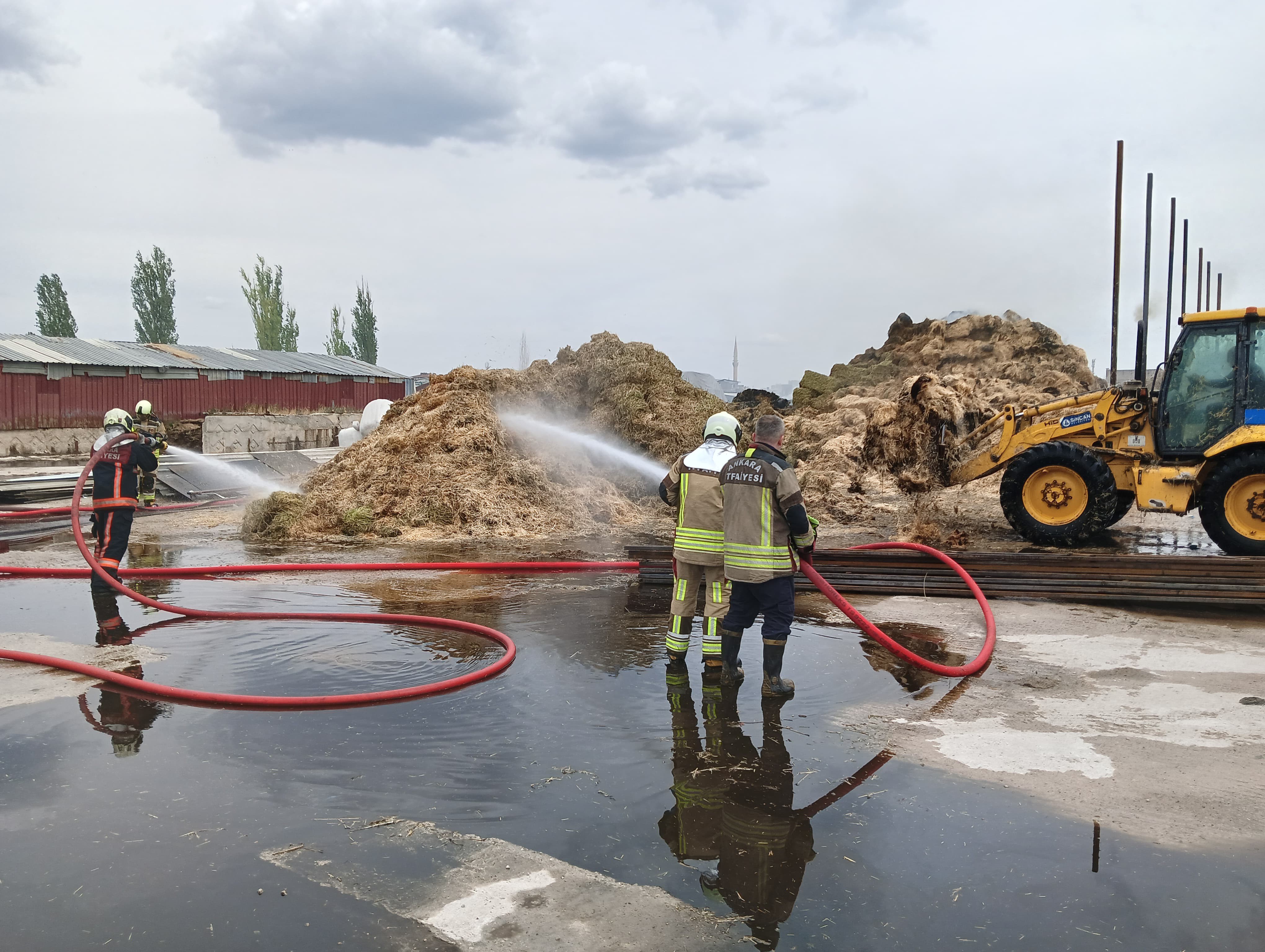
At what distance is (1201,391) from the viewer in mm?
10492

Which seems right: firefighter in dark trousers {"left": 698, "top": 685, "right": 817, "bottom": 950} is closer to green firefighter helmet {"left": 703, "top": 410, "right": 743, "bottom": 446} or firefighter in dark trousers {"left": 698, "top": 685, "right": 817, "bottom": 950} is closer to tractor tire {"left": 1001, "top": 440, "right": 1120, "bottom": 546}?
green firefighter helmet {"left": 703, "top": 410, "right": 743, "bottom": 446}

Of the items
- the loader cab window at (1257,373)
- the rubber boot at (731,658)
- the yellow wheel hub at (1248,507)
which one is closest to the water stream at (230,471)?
the rubber boot at (731,658)

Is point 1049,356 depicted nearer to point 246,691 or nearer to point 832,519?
point 832,519

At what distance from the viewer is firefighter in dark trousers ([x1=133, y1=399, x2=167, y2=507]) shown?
11.2 metres

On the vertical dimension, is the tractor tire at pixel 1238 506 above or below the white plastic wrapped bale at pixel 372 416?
below

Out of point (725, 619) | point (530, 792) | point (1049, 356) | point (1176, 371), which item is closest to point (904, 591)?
point (725, 619)

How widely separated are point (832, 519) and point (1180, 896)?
12.0 m

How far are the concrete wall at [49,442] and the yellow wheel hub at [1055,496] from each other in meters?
27.3

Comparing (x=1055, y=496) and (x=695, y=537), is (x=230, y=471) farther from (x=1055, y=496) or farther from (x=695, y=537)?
(x=695, y=537)

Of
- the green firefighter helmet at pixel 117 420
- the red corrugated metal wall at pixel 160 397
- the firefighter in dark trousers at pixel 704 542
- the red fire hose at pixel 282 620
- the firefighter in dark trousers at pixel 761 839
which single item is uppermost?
the red corrugated metal wall at pixel 160 397

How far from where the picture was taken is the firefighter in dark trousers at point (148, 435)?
11.2m

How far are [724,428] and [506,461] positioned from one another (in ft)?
29.0

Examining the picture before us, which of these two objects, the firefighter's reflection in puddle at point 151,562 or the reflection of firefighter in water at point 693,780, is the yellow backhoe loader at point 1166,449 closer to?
the reflection of firefighter in water at point 693,780

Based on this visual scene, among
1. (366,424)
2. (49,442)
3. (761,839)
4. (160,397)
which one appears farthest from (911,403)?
(160,397)
